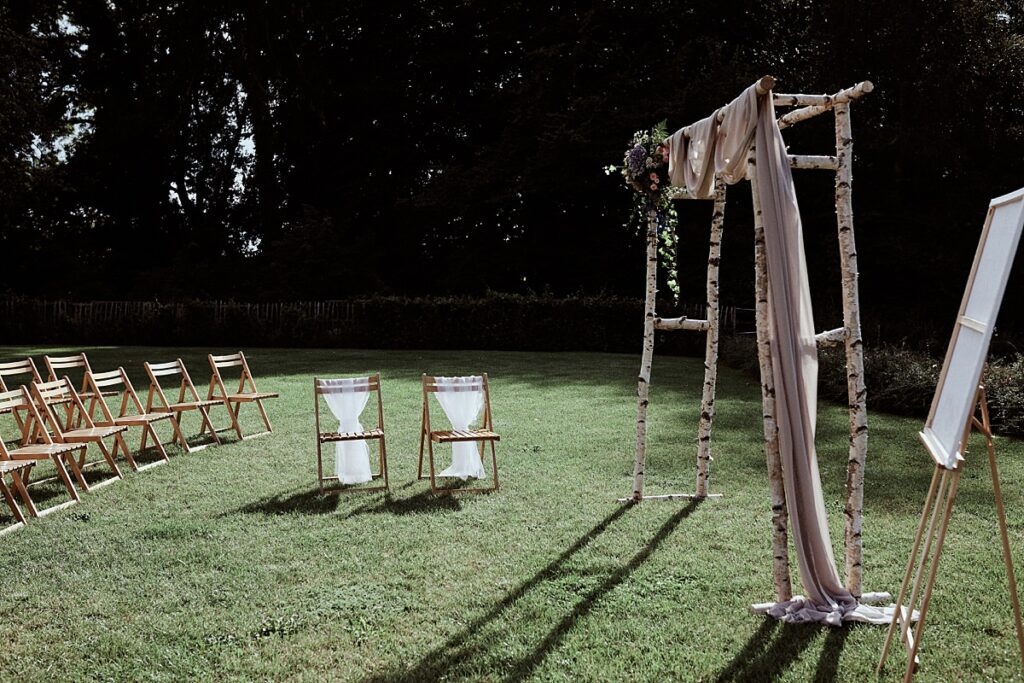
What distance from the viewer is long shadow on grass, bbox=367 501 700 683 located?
3.89 meters

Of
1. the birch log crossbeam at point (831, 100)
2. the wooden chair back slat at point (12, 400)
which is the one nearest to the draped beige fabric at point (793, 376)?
the birch log crossbeam at point (831, 100)

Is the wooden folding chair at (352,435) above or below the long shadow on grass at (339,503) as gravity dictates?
above

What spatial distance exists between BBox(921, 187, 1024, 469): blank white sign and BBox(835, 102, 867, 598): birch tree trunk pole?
0.66 metres

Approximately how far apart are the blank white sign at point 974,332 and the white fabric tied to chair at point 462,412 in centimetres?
448

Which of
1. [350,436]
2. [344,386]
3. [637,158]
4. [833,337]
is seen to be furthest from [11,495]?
[833,337]

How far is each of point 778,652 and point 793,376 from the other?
1429 mm

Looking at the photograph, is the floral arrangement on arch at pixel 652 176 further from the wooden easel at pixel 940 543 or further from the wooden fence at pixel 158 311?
the wooden fence at pixel 158 311

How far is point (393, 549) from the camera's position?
5750mm

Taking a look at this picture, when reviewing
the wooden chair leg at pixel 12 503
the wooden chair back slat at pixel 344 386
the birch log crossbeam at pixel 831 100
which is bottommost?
the wooden chair leg at pixel 12 503

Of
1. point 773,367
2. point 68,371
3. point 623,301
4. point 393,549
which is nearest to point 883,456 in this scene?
point 773,367

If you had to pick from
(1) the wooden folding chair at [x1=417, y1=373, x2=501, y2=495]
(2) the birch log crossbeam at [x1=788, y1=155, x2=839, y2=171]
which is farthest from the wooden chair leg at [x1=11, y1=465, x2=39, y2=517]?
(2) the birch log crossbeam at [x1=788, y1=155, x2=839, y2=171]

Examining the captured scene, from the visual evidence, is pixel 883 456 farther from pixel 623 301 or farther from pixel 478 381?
pixel 623 301

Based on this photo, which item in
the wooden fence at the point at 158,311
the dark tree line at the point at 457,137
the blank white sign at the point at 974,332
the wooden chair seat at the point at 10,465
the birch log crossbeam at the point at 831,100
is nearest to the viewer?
the blank white sign at the point at 974,332

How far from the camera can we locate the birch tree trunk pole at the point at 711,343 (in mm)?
6289
